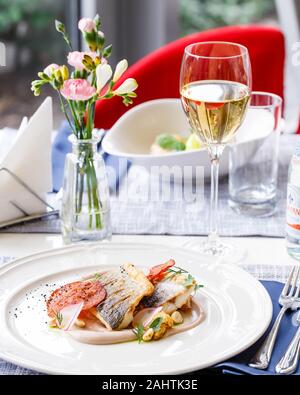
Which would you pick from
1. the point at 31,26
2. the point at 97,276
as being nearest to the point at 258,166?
the point at 97,276

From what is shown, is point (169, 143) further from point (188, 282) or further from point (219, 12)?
point (219, 12)

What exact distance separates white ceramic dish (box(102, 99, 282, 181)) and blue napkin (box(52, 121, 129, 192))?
3 cm

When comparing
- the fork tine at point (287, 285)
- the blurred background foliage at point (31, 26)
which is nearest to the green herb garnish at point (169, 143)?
the fork tine at point (287, 285)

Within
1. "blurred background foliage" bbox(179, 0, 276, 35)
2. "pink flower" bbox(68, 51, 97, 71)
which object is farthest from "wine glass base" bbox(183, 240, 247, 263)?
"blurred background foliage" bbox(179, 0, 276, 35)

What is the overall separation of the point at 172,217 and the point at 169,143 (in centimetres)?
21

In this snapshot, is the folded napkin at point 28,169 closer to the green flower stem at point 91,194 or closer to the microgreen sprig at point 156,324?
the green flower stem at point 91,194

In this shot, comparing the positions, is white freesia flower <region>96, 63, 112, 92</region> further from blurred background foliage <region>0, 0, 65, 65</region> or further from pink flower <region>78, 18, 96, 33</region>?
blurred background foliage <region>0, 0, 65, 65</region>

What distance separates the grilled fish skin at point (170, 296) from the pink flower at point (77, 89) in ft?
1.07

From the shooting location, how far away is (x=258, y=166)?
5.02 feet

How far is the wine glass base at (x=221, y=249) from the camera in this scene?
1.32 meters

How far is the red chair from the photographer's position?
7.25 feet

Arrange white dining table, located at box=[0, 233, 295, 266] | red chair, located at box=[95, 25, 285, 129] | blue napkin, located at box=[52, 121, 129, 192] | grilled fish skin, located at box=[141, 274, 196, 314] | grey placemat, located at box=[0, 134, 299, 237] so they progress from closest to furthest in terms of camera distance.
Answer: grilled fish skin, located at box=[141, 274, 196, 314] → white dining table, located at box=[0, 233, 295, 266] → grey placemat, located at box=[0, 134, 299, 237] → blue napkin, located at box=[52, 121, 129, 192] → red chair, located at box=[95, 25, 285, 129]

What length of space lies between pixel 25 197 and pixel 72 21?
7.23 feet
